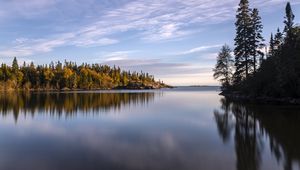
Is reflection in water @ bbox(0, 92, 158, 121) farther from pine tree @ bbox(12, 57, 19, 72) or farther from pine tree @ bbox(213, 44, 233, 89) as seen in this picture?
pine tree @ bbox(12, 57, 19, 72)

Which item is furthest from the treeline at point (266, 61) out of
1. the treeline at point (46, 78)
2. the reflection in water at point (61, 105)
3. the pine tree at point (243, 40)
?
the treeline at point (46, 78)

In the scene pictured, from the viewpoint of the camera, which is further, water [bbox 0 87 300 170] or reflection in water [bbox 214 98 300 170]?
reflection in water [bbox 214 98 300 170]

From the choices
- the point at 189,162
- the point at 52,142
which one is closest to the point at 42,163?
the point at 52,142

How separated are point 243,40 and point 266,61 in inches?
289

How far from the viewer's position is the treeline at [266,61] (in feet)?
132

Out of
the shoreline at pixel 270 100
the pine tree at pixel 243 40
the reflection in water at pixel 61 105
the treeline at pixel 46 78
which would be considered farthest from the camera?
the treeline at pixel 46 78

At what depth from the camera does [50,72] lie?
6565 inches

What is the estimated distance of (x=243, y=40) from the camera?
53.0 metres

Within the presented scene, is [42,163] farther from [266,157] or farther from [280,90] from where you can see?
[280,90]

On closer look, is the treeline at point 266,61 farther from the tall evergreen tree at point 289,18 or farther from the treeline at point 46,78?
the treeline at point 46,78

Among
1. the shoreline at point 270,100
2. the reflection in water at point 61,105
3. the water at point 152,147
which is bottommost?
the water at point 152,147

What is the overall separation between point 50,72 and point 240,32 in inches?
5266

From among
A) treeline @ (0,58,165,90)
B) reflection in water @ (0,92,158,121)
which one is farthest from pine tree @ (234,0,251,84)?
treeline @ (0,58,165,90)

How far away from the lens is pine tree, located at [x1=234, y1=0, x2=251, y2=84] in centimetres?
5256
